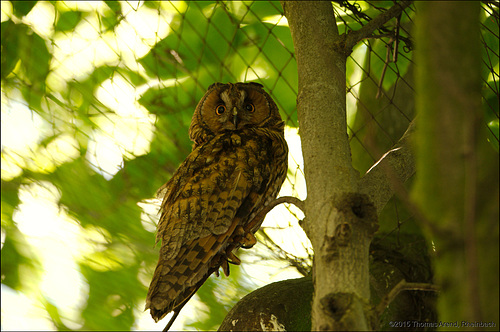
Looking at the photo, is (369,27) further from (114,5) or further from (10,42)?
(10,42)

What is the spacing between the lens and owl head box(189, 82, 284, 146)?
1.87m

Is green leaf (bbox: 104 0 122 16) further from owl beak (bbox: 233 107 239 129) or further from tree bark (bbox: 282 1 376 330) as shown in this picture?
tree bark (bbox: 282 1 376 330)

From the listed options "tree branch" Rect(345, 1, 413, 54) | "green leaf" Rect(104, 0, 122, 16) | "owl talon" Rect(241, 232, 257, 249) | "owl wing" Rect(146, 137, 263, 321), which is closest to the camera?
"tree branch" Rect(345, 1, 413, 54)

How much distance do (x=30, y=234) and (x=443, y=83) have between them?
2.86m

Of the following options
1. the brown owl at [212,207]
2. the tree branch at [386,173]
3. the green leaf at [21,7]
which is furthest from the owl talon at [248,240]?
the green leaf at [21,7]

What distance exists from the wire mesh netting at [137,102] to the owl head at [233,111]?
261mm

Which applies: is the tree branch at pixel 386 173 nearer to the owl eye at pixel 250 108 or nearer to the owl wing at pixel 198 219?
the owl wing at pixel 198 219

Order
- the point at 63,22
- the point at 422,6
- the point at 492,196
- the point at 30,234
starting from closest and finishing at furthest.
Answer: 1. the point at 492,196
2. the point at 422,6
3. the point at 63,22
4. the point at 30,234

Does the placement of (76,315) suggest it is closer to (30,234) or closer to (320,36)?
(30,234)

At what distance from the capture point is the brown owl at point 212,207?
53.5 inches

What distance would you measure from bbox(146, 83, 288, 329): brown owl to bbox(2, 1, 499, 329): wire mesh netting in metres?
0.62

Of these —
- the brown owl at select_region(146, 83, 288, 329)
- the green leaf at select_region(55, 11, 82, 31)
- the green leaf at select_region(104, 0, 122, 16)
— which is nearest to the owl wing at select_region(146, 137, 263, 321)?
the brown owl at select_region(146, 83, 288, 329)

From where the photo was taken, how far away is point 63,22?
2479mm

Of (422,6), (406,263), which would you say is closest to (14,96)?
(406,263)
